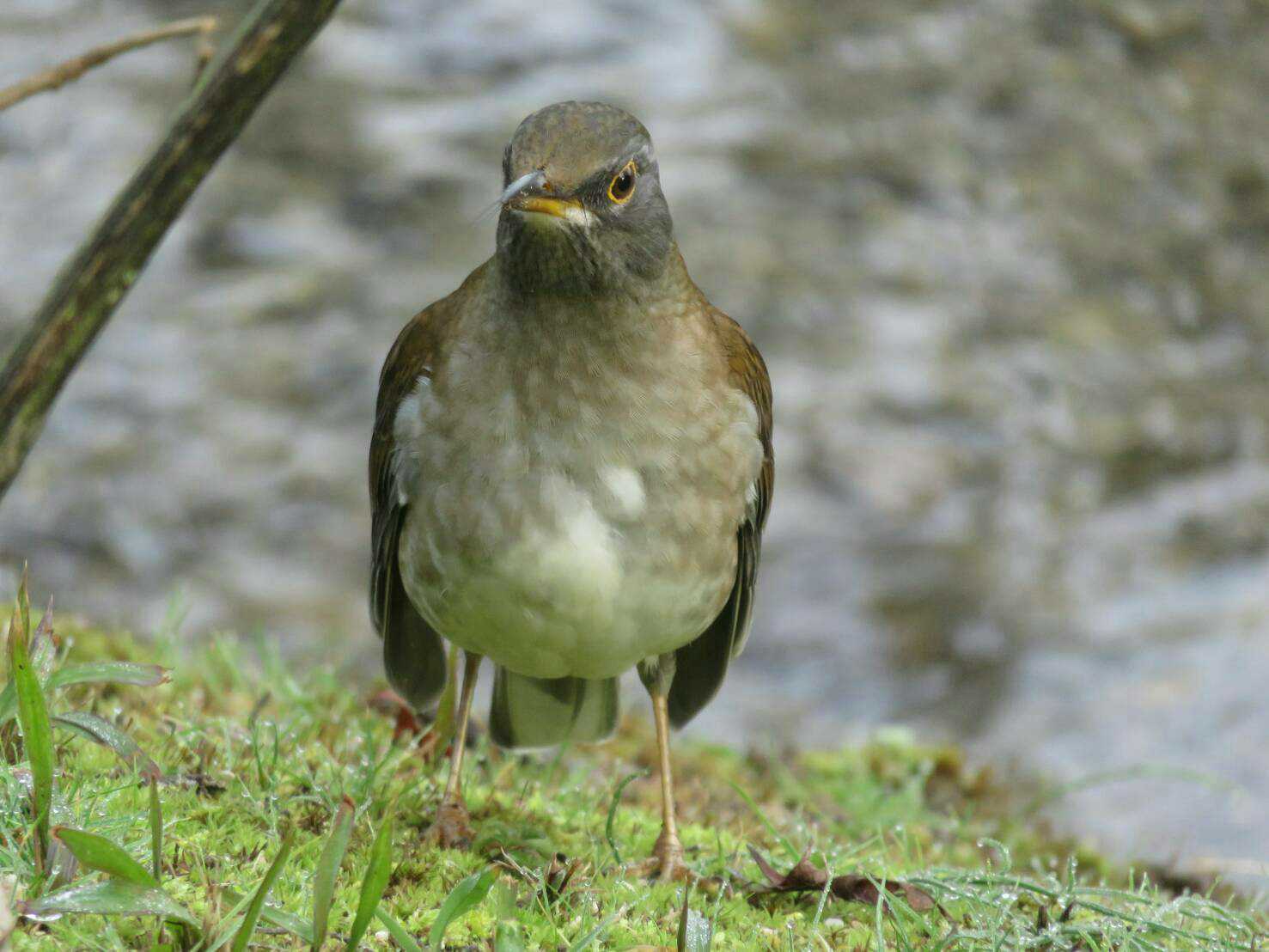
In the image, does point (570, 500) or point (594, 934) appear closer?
point (594, 934)

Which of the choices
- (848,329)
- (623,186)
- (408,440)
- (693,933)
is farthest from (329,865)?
(848,329)

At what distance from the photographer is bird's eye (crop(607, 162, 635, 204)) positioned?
3924 millimetres

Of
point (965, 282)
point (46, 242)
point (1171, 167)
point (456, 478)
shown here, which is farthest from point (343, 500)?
point (1171, 167)

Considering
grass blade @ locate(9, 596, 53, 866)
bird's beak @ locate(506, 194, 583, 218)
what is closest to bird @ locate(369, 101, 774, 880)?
bird's beak @ locate(506, 194, 583, 218)

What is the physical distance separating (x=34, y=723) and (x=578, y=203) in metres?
1.77

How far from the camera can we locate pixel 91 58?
157 inches

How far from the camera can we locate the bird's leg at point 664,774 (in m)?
3.91

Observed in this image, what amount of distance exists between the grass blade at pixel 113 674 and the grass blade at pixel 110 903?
44cm

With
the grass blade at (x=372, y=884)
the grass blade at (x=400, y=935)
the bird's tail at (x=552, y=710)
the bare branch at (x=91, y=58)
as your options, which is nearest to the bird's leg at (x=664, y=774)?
the bird's tail at (x=552, y=710)

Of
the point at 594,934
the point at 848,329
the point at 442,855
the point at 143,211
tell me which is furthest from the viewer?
the point at 848,329

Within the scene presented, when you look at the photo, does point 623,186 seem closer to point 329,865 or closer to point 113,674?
point 113,674

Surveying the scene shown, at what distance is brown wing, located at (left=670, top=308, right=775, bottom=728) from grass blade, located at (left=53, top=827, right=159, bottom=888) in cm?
207

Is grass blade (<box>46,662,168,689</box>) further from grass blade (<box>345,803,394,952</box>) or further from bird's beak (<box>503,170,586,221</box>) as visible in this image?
bird's beak (<box>503,170,586,221</box>)

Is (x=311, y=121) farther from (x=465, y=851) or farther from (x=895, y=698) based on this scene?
(x=465, y=851)
